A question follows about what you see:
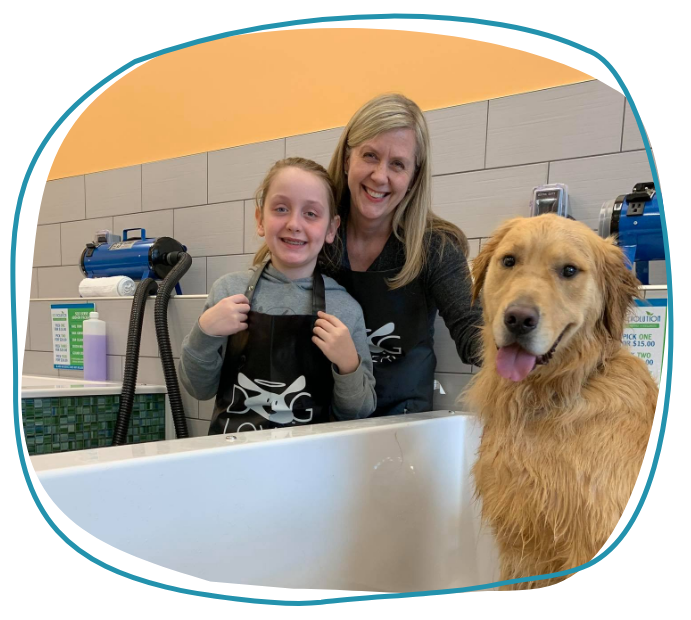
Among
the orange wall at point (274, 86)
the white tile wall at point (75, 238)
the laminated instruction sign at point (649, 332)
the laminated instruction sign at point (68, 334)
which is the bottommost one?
the laminated instruction sign at point (68, 334)

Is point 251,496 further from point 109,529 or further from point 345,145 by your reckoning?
point 345,145

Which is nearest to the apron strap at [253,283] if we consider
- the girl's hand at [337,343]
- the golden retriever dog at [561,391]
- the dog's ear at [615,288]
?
the girl's hand at [337,343]

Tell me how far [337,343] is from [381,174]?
0.76ft

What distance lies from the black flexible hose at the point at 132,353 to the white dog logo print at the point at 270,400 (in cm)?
18

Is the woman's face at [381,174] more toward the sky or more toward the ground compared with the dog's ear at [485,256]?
more toward the sky

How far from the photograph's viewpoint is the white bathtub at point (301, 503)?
0.49 m

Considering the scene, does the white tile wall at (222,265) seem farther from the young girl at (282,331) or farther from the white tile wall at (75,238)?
the white tile wall at (75,238)

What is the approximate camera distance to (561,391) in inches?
23.2

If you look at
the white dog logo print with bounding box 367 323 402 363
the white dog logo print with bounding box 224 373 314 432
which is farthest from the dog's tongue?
the white dog logo print with bounding box 224 373 314 432

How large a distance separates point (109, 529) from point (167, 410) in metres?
0.36

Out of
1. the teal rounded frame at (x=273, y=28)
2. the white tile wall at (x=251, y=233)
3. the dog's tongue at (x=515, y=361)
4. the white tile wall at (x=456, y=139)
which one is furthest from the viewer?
the white tile wall at (x=251, y=233)

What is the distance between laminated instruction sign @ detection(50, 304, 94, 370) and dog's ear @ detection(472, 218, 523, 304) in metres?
0.60

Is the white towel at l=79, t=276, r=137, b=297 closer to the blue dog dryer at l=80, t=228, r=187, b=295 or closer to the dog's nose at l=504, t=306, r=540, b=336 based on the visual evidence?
the blue dog dryer at l=80, t=228, r=187, b=295

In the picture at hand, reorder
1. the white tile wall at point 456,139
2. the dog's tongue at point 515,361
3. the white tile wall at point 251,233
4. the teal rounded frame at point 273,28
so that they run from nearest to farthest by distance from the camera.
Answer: the teal rounded frame at point 273,28 → the dog's tongue at point 515,361 → the white tile wall at point 456,139 → the white tile wall at point 251,233
